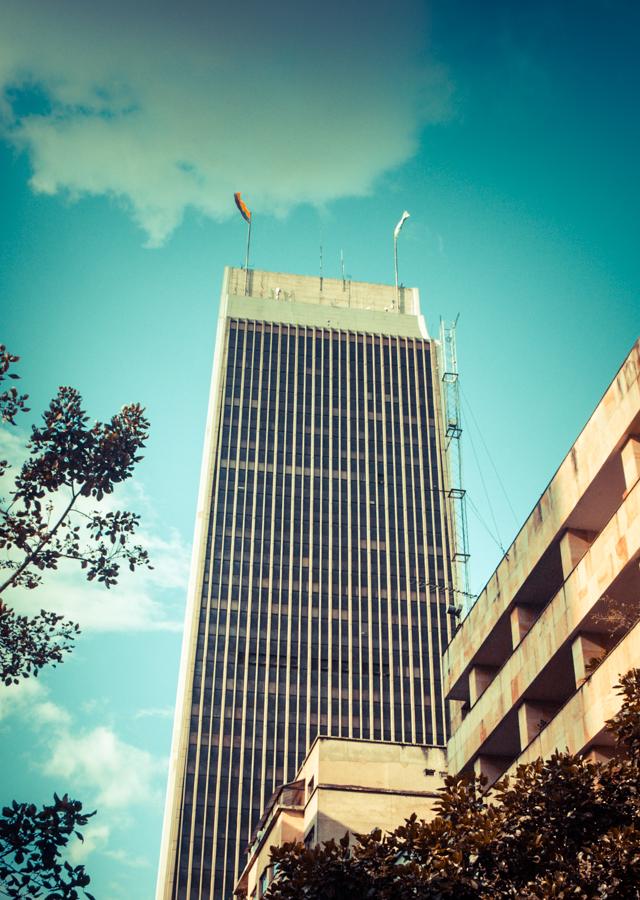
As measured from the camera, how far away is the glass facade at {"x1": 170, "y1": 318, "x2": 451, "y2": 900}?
110500 millimetres

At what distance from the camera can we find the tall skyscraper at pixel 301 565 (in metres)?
110

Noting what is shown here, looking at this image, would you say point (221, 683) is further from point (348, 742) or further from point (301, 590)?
point (348, 742)

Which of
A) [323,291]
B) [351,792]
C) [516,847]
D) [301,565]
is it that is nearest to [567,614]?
[516,847]

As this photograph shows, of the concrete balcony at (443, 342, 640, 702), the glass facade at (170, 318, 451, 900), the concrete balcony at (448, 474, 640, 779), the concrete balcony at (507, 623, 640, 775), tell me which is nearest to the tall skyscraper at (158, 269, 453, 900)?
the glass facade at (170, 318, 451, 900)

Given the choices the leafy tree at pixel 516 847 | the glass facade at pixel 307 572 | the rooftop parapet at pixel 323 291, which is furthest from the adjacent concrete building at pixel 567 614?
the rooftop parapet at pixel 323 291

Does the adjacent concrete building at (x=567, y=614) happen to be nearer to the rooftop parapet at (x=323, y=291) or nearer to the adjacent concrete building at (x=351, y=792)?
the adjacent concrete building at (x=351, y=792)

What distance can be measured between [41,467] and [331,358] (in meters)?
114

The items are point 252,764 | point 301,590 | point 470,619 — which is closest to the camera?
point 470,619

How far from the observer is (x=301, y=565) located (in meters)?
124

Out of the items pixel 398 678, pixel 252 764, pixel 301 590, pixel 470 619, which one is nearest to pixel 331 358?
pixel 301 590

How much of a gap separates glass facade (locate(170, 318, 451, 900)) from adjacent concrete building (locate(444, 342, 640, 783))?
2745 inches

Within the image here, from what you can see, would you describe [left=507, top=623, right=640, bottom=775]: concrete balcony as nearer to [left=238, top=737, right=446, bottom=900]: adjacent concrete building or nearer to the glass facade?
[left=238, top=737, right=446, bottom=900]: adjacent concrete building

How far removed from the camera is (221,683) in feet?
377

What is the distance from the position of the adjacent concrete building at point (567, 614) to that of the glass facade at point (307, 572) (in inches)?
2745
